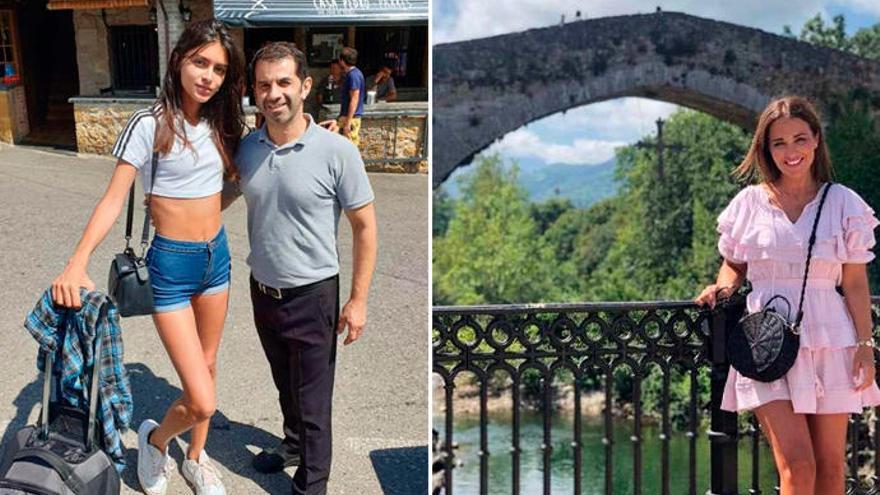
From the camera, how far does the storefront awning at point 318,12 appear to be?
10117 millimetres

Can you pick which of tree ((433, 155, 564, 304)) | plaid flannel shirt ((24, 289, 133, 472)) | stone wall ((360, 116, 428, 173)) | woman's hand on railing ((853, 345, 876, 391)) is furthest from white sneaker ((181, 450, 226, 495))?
tree ((433, 155, 564, 304))

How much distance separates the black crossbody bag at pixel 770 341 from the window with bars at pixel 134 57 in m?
9.69

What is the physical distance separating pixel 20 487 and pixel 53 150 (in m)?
9.42

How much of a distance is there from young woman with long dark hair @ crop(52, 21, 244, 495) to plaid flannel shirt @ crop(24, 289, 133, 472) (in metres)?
0.14

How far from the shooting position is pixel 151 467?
3.22 meters

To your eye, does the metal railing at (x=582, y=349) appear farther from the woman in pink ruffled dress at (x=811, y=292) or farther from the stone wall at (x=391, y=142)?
the stone wall at (x=391, y=142)

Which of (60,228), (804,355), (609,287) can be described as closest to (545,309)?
(804,355)

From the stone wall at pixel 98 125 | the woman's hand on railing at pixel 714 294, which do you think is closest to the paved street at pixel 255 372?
the woman's hand on railing at pixel 714 294

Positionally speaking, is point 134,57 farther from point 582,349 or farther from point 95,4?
point 582,349

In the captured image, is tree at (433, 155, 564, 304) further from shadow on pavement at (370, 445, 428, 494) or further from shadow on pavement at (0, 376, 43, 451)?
shadow on pavement at (370, 445, 428, 494)

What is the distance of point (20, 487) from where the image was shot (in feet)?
8.51

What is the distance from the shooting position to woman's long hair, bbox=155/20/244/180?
2.88 m

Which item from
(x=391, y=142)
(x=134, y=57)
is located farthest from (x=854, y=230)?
(x=134, y=57)

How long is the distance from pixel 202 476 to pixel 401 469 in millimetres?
657
